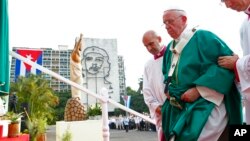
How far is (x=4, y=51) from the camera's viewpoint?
9.27ft

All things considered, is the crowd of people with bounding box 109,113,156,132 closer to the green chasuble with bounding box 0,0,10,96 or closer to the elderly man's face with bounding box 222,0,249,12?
the green chasuble with bounding box 0,0,10,96

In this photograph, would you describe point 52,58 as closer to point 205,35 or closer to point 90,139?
point 90,139

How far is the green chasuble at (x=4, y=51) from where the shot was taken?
9.11ft

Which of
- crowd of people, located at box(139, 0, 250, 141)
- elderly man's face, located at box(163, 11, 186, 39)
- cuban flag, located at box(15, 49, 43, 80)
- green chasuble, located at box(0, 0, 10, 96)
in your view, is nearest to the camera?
crowd of people, located at box(139, 0, 250, 141)

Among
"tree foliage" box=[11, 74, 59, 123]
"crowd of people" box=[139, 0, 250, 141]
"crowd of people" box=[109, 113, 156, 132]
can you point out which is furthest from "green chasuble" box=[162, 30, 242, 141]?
"tree foliage" box=[11, 74, 59, 123]

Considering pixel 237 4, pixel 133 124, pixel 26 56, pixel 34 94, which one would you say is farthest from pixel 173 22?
pixel 133 124

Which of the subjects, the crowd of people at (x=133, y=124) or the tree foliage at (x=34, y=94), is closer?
the tree foliage at (x=34, y=94)

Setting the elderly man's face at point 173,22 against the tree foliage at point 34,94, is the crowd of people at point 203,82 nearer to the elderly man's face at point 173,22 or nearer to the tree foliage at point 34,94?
the elderly man's face at point 173,22

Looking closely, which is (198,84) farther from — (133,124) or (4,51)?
(133,124)

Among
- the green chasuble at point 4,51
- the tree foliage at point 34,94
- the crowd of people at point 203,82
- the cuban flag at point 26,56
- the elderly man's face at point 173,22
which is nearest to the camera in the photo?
the crowd of people at point 203,82

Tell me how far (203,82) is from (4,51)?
1779 mm

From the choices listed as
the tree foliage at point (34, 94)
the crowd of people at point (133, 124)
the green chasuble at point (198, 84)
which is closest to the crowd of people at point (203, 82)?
the green chasuble at point (198, 84)

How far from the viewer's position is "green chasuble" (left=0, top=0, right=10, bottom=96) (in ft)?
9.11

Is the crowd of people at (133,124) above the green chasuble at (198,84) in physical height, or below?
below
